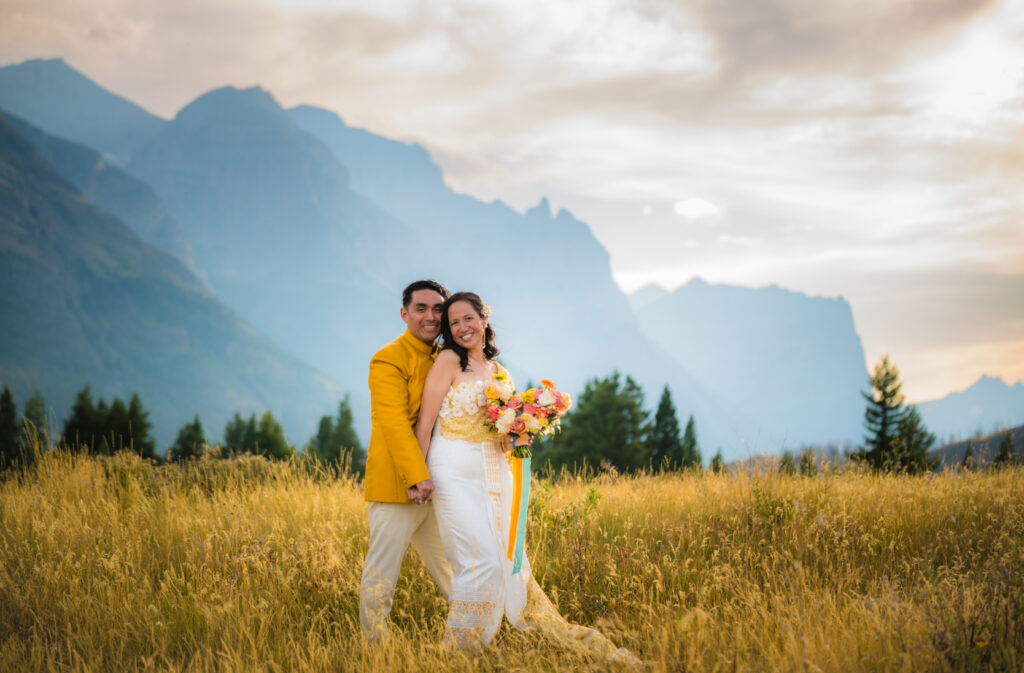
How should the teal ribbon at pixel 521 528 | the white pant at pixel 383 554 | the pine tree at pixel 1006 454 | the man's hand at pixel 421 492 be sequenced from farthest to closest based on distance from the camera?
the pine tree at pixel 1006 454
the teal ribbon at pixel 521 528
the white pant at pixel 383 554
the man's hand at pixel 421 492

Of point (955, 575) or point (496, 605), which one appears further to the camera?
point (955, 575)

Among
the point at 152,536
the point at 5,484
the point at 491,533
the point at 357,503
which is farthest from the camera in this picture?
the point at 5,484

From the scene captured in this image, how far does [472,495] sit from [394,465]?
1.93 feet

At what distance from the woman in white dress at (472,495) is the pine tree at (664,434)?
39685 mm

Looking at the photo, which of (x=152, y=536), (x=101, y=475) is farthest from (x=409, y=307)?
→ (x=101, y=475)

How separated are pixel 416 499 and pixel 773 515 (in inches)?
148

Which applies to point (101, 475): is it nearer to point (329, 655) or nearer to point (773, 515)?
point (329, 655)

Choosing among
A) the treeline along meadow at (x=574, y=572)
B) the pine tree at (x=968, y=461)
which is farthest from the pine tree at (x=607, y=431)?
the treeline along meadow at (x=574, y=572)

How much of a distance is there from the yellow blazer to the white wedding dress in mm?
203

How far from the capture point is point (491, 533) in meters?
4.42

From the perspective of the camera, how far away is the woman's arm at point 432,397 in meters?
4.62

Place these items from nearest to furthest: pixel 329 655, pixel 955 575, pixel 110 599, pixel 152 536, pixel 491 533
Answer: pixel 329 655, pixel 491 533, pixel 110 599, pixel 955 575, pixel 152 536

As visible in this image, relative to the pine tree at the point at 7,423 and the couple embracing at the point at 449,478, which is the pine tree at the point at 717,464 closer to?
the couple embracing at the point at 449,478

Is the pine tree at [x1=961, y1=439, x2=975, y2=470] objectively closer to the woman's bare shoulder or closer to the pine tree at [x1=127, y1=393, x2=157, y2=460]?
the woman's bare shoulder
